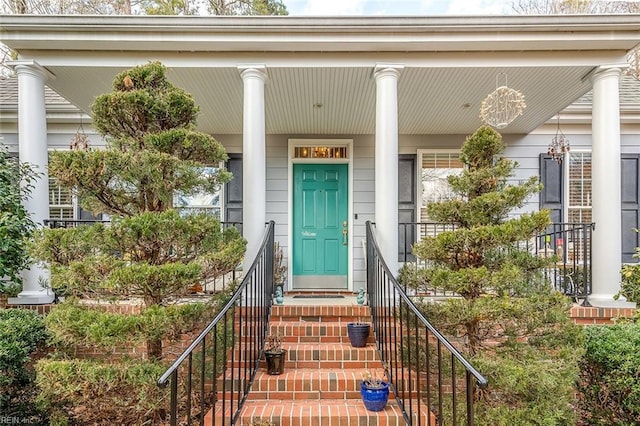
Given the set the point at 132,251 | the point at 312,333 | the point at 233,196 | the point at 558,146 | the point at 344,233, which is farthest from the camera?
the point at 233,196

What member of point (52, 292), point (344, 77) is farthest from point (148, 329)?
point (344, 77)

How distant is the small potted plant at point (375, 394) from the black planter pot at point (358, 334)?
564 mm

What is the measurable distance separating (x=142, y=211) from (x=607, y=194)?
4548 millimetres

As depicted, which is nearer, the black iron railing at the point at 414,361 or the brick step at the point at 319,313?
the black iron railing at the point at 414,361

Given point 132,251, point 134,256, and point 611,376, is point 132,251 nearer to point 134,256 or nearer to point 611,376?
point 134,256

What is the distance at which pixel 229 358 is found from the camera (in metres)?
3.49

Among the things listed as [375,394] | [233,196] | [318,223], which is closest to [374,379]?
[375,394]

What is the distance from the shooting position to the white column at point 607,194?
406 cm

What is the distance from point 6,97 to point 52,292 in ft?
14.3

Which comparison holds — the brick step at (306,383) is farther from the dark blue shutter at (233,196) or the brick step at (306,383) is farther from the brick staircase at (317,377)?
the dark blue shutter at (233,196)

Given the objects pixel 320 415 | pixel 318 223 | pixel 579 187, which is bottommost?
pixel 320 415

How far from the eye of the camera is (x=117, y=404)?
8.95 feet

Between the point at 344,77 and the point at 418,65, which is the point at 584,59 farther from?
the point at 344,77

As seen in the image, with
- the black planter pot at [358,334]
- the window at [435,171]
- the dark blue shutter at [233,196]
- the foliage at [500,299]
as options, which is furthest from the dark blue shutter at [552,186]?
the dark blue shutter at [233,196]
